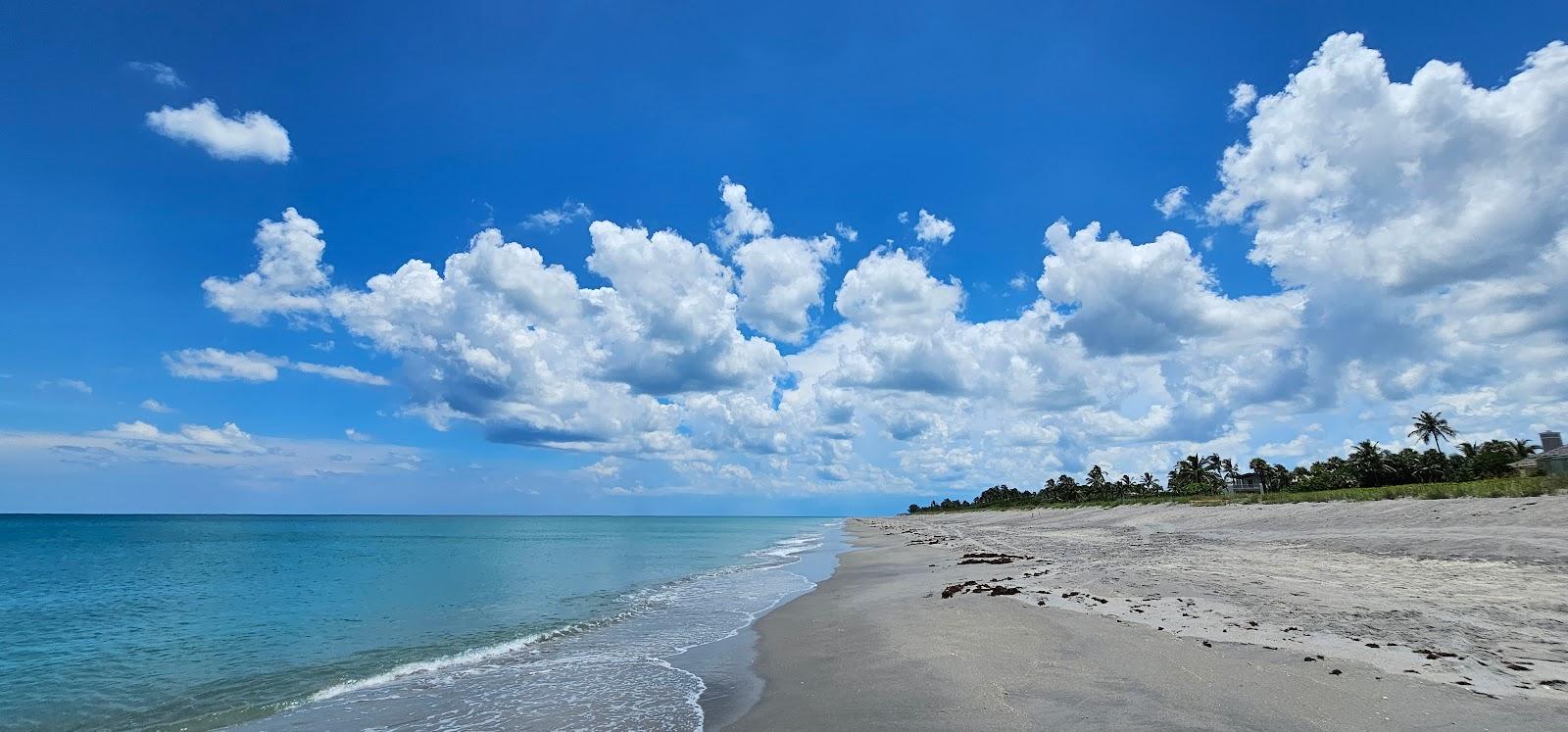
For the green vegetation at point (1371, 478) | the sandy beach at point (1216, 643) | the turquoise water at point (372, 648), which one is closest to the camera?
the sandy beach at point (1216, 643)

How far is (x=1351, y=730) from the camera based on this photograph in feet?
26.6

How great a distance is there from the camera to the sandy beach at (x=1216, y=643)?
30.0 feet

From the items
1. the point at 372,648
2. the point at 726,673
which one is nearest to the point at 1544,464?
the point at 726,673

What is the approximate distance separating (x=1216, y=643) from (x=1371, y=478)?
8232 cm

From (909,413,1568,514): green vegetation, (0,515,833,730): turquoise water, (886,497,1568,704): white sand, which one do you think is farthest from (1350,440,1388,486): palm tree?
(0,515,833,730): turquoise water

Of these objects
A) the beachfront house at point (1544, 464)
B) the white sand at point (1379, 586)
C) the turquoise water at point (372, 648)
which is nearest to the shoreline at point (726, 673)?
the turquoise water at point (372, 648)

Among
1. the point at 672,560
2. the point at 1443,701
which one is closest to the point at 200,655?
the point at 1443,701

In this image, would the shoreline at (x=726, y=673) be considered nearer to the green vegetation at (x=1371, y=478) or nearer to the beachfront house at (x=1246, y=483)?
the green vegetation at (x=1371, y=478)

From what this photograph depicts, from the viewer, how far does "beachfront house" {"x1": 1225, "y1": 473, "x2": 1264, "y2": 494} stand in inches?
4119

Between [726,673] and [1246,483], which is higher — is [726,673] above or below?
below

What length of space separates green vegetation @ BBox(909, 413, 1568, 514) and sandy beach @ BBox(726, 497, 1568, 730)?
9.27 m

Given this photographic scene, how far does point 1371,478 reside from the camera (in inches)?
2891

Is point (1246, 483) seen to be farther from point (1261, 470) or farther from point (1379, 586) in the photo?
point (1379, 586)

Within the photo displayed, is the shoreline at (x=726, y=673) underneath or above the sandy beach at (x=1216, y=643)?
underneath
